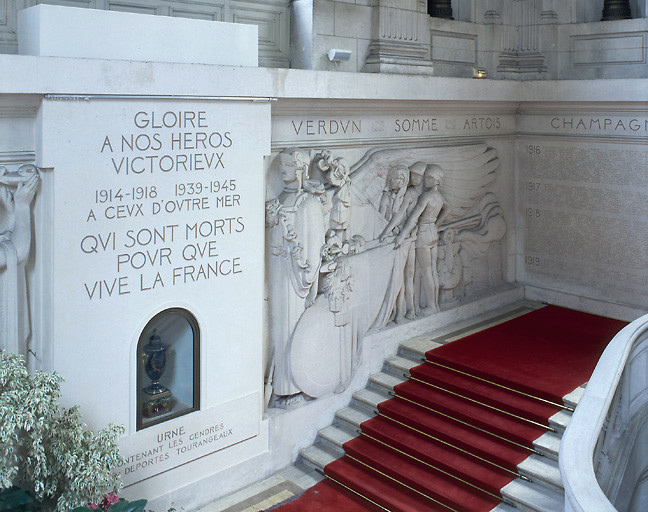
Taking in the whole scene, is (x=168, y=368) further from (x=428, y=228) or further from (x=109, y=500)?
(x=428, y=228)

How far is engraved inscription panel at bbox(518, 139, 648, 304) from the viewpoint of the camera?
9906 mm

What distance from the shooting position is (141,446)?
6.55 m

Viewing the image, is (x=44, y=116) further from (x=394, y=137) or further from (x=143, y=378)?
(x=394, y=137)

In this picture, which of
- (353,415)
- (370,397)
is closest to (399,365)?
(370,397)

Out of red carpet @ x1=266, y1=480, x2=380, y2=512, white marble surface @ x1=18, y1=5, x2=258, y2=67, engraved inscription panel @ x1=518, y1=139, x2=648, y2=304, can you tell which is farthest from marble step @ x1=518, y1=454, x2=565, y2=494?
white marble surface @ x1=18, y1=5, x2=258, y2=67

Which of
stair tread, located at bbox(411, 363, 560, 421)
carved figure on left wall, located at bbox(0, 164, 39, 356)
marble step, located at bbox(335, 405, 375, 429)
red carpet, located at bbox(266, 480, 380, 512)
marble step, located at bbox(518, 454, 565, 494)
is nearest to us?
carved figure on left wall, located at bbox(0, 164, 39, 356)

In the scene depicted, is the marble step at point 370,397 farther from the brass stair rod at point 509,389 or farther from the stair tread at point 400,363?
the brass stair rod at point 509,389

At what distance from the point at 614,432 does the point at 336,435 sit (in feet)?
9.69

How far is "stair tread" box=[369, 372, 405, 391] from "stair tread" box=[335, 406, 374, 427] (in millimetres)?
407

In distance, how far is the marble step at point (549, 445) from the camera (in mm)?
6922

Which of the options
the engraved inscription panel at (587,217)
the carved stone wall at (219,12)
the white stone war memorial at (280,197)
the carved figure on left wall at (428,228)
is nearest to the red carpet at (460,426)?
the white stone war memorial at (280,197)

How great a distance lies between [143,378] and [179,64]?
2.82 metres

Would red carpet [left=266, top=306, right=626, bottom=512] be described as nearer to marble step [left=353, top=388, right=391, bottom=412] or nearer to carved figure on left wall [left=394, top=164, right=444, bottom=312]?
marble step [left=353, top=388, right=391, bottom=412]

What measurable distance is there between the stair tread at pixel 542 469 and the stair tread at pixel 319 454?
201 cm
